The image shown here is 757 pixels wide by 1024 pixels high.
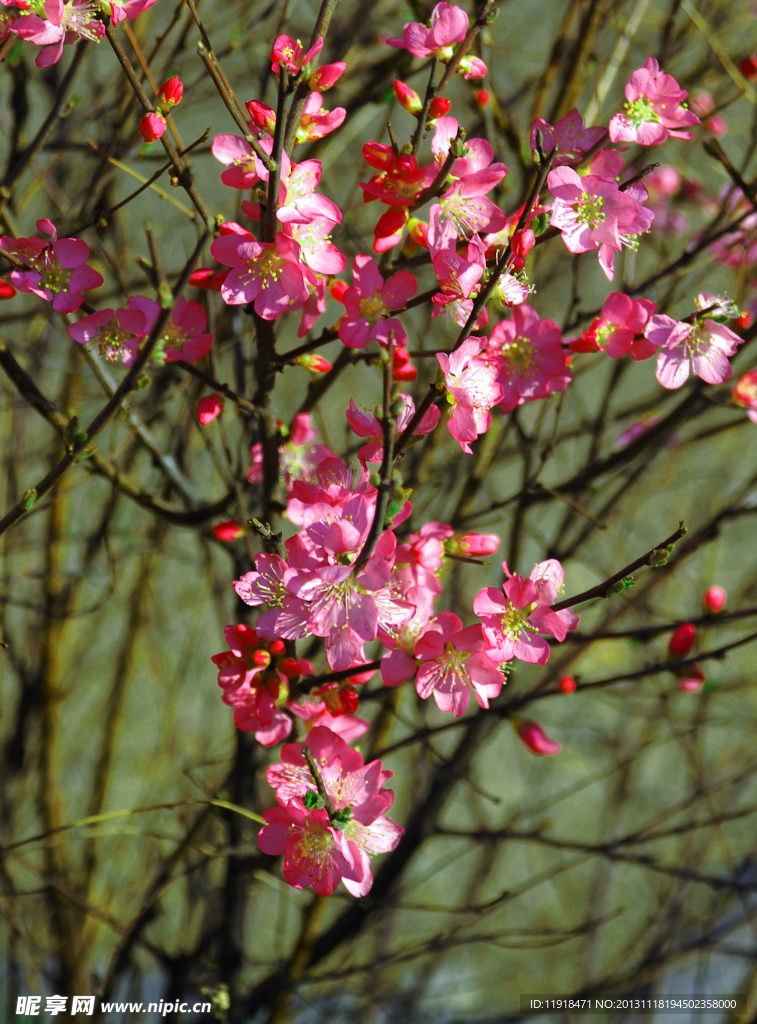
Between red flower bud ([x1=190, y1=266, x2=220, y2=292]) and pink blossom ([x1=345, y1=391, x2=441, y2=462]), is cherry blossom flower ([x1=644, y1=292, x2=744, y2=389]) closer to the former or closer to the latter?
pink blossom ([x1=345, y1=391, x2=441, y2=462])

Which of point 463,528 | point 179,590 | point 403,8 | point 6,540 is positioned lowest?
point 463,528

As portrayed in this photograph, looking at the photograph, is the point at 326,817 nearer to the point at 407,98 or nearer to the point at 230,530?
the point at 230,530

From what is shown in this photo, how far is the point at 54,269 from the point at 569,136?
28.1 inches

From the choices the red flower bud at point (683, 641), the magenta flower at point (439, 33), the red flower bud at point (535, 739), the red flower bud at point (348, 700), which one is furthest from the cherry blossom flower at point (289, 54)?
the red flower bud at point (535, 739)

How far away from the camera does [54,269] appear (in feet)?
3.36

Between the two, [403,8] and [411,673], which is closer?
[411,673]

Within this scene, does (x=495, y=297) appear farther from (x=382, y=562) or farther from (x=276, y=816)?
(x=276, y=816)

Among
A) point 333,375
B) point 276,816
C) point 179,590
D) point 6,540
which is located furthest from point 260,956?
point 333,375

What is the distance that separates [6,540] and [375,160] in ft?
5.35

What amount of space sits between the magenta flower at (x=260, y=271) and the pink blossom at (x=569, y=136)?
39 centimetres

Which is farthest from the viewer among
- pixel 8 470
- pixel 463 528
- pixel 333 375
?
pixel 8 470

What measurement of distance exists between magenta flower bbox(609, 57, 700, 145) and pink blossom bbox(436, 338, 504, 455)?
0.39 meters

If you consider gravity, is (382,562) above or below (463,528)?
below

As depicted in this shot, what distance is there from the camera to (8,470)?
2.01 meters
